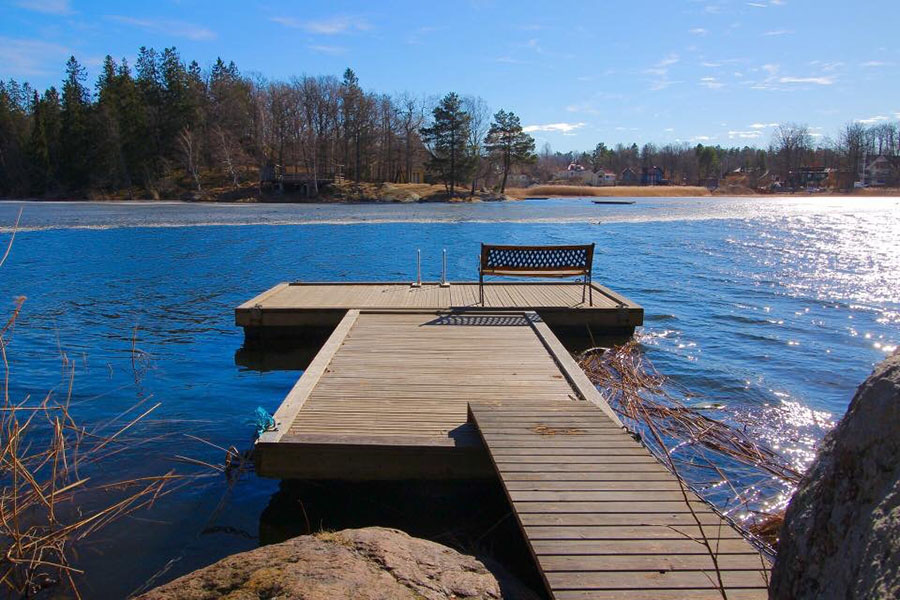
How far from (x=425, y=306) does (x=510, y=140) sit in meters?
79.6

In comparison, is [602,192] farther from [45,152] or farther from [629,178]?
[45,152]

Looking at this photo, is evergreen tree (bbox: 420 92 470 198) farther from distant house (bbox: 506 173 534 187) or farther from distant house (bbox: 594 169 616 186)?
distant house (bbox: 594 169 616 186)

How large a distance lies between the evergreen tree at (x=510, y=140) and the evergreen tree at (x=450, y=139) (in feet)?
38.8

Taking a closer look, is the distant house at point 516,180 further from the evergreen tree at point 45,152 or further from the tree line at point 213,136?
the evergreen tree at point 45,152

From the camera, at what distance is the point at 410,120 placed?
303 ft

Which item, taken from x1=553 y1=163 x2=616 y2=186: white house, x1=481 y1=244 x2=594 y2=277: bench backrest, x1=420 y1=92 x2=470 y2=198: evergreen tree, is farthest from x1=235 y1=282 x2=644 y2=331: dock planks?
x1=553 y1=163 x2=616 y2=186: white house

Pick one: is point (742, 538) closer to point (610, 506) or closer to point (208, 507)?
point (610, 506)

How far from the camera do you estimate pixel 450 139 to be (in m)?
75.2

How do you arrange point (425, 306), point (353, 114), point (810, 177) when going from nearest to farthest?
point (425, 306) < point (353, 114) < point (810, 177)

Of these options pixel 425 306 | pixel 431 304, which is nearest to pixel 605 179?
pixel 431 304

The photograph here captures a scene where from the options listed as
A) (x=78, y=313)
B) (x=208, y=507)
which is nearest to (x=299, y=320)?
(x=208, y=507)

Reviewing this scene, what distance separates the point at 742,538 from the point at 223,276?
62.5 feet

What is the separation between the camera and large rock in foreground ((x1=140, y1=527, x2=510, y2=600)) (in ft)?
9.05

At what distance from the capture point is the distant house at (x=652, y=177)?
461 feet
